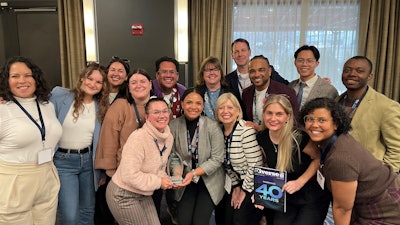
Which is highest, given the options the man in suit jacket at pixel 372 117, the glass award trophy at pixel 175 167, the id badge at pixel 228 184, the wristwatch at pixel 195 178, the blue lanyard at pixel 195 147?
the man in suit jacket at pixel 372 117

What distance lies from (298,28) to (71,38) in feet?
10.4

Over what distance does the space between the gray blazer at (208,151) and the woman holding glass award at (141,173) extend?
0.23 meters

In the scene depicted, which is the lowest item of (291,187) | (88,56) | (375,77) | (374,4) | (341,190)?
(291,187)

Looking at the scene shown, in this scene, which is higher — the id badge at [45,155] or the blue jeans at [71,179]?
the id badge at [45,155]

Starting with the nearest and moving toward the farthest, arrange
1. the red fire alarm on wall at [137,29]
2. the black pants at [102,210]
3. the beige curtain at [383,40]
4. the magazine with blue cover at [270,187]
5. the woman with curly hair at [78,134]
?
the magazine with blue cover at [270,187]
the woman with curly hair at [78,134]
the black pants at [102,210]
the red fire alarm on wall at [137,29]
the beige curtain at [383,40]

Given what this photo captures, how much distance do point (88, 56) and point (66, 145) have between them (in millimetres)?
1946

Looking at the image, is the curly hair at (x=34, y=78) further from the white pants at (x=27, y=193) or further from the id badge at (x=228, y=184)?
the id badge at (x=228, y=184)

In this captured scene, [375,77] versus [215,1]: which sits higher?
[215,1]

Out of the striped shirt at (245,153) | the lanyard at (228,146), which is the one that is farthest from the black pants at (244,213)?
the lanyard at (228,146)

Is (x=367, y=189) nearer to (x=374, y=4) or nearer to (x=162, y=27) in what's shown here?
(x=162, y=27)

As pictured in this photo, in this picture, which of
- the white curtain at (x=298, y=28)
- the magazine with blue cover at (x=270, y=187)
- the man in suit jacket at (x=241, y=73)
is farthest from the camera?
the white curtain at (x=298, y=28)

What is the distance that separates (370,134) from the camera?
1.90m

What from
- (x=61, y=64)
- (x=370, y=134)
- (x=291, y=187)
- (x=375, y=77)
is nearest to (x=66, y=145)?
(x=291, y=187)

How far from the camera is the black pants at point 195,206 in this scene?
2062 millimetres
